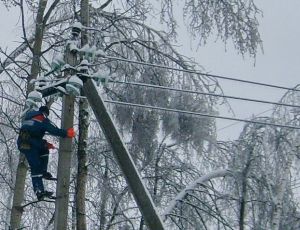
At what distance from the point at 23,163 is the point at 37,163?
4625 mm

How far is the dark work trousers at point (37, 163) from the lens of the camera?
7414mm

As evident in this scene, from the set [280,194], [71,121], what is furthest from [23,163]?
[71,121]

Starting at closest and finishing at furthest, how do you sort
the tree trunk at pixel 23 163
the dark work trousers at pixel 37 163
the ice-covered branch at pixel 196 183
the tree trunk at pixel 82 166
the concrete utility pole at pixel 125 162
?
the concrete utility pole at pixel 125 162
the dark work trousers at pixel 37 163
the tree trunk at pixel 82 166
the tree trunk at pixel 23 163
the ice-covered branch at pixel 196 183

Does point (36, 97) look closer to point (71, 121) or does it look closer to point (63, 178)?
point (71, 121)

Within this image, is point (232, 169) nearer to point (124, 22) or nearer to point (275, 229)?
point (275, 229)

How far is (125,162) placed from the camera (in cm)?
731

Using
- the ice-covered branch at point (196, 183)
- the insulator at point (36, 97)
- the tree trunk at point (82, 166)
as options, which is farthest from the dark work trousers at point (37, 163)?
the ice-covered branch at point (196, 183)

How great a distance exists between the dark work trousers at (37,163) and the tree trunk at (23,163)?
438 centimetres

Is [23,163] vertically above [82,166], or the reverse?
[23,163]

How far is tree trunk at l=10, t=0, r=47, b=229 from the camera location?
39.0 feet

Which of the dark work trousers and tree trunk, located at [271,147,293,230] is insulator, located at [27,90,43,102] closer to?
the dark work trousers

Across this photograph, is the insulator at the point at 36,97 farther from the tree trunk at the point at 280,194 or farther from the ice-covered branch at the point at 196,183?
the ice-covered branch at the point at 196,183

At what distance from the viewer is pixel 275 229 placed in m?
10.6

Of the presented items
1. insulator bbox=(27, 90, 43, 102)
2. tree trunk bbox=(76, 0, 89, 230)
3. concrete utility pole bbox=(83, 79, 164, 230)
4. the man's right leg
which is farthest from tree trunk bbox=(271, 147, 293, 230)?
insulator bbox=(27, 90, 43, 102)
